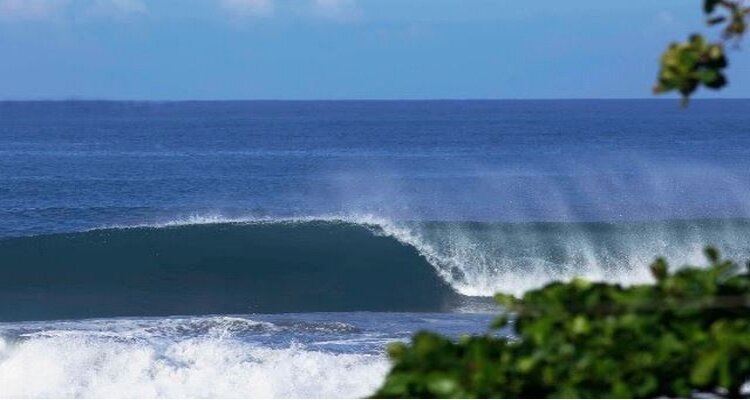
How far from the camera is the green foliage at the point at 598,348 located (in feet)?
11.7

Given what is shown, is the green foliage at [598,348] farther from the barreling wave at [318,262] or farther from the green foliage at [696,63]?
the barreling wave at [318,262]

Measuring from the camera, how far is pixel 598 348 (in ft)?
11.7

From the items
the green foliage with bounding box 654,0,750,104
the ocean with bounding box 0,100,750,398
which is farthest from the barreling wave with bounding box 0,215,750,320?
the green foliage with bounding box 654,0,750,104

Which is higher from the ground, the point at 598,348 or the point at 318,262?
the point at 318,262

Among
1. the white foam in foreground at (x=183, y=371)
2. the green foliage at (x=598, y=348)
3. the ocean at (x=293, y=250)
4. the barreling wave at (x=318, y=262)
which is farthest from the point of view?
the barreling wave at (x=318, y=262)

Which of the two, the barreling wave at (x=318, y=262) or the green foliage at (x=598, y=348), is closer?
the green foliage at (x=598, y=348)

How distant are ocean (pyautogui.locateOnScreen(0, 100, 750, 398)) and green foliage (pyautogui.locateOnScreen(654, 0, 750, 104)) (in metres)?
0.17

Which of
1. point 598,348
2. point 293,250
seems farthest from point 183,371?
point 293,250

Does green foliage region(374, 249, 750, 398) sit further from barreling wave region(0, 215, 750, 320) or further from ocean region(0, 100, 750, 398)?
barreling wave region(0, 215, 750, 320)

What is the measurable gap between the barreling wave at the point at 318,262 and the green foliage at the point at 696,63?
59.5 ft

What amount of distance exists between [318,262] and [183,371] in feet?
41.3

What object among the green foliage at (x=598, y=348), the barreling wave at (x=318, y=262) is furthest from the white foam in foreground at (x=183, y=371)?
the green foliage at (x=598, y=348)

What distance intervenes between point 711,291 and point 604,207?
35.8m

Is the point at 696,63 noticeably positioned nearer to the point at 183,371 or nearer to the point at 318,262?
the point at 183,371
